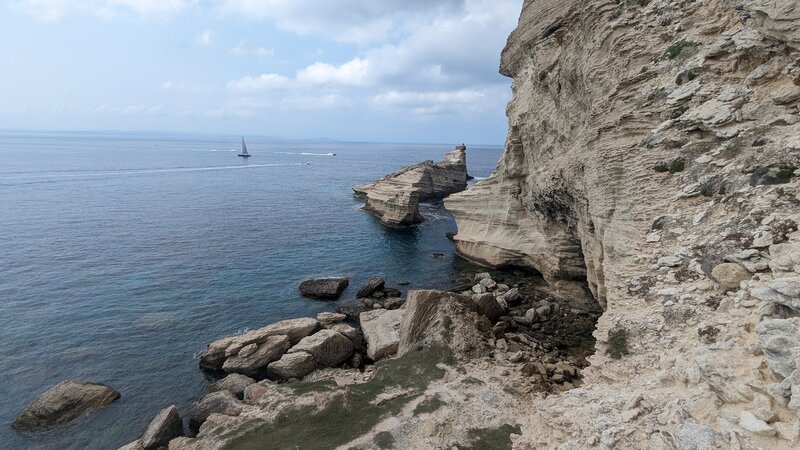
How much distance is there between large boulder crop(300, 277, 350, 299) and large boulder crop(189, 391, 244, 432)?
532 inches

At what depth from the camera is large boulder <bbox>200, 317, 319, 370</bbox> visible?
77.8 feet

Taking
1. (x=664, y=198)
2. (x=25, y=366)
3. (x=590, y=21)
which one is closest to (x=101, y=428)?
(x=25, y=366)

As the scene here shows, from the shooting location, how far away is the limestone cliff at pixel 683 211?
9.34 meters

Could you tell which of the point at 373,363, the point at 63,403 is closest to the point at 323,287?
the point at 373,363

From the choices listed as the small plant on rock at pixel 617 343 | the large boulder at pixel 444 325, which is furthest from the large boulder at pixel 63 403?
the small plant on rock at pixel 617 343

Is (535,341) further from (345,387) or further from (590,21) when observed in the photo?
(590,21)

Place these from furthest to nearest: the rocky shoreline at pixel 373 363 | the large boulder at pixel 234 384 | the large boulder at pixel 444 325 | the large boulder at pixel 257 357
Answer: the large boulder at pixel 257 357
the large boulder at pixel 234 384
the large boulder at pixel 444 325
the rocky shoreline at pixel 373 363

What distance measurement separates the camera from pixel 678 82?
1864 centimetres

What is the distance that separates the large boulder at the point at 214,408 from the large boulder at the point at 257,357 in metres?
3.06

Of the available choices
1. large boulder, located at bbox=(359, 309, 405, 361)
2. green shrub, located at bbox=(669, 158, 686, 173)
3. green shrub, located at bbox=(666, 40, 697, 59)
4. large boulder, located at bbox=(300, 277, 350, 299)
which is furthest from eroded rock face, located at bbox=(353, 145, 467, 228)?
green shrub, located at bbox=(669, 158, 686, 173)

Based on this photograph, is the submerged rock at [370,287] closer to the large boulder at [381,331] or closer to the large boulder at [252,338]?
the large boulder at [381,331]

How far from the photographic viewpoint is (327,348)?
23.9 m

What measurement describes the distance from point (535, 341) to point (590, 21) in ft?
63.5

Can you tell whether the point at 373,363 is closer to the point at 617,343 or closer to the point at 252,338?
the point at 252,338
